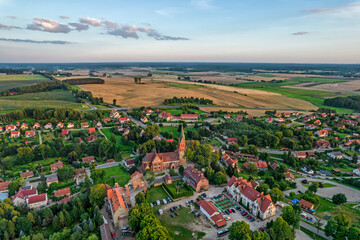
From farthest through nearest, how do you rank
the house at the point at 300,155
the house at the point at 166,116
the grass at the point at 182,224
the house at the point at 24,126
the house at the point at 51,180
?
the house at the point at 166,116
the house at the point at 24,126
the house at the point at 300,155
the house at the point at 51,180
the grass at the point at 182,224

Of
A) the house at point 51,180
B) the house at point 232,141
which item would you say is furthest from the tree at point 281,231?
the house at point 51,180

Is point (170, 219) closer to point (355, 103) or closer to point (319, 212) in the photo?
point (319, 212)

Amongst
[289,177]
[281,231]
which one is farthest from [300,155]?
[281,231]


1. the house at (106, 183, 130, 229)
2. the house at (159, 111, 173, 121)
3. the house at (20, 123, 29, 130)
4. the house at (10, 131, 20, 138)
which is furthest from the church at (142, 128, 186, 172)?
the house at (20, 123, 29, 130)

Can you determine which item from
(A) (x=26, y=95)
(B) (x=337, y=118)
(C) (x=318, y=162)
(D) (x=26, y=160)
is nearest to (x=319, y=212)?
(C) (x=318, y=162)

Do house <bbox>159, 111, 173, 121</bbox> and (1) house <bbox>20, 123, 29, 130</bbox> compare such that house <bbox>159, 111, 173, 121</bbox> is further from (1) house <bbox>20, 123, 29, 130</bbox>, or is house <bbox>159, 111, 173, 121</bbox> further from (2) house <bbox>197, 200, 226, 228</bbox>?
(2) house <bbox>197, 200, 226, 228</bbox>

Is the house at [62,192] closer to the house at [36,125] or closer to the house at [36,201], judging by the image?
the house at [36,201]
